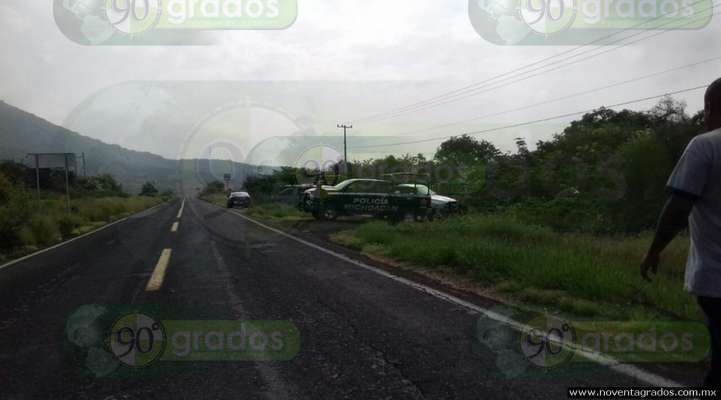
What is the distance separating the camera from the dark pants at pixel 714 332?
2689 mm

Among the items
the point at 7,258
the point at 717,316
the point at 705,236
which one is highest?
the point at 705,236

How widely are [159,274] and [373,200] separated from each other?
39.1 ft

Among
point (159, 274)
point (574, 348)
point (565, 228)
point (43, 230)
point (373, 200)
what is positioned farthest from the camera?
point (373, 200)

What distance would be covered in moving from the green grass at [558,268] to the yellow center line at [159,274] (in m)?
4.30

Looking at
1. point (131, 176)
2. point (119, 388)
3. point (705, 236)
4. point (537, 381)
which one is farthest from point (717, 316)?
point (131, 176)

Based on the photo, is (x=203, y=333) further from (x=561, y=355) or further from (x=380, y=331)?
(x=561, y=355)

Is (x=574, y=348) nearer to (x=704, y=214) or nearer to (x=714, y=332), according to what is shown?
(x=714, y=332)

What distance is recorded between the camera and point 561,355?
14.6ft

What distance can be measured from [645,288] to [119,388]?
579cm

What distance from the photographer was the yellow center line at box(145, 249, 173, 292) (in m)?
7.56

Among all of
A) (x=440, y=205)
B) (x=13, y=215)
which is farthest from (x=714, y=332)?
(x=440, y=205)

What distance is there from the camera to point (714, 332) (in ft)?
8.93

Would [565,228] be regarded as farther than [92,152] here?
No

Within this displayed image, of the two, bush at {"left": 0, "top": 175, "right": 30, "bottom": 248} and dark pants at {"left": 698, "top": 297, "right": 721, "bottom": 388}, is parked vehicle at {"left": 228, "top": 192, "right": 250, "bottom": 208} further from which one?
dark pants at {"left": 698, "top": 297, "right": 721, "bottom": 388}
